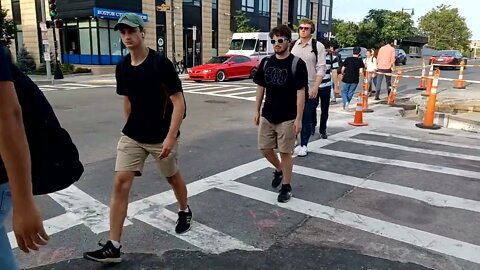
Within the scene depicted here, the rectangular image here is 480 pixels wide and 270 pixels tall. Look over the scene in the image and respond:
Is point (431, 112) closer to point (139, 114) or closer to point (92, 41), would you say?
point (139, 114)

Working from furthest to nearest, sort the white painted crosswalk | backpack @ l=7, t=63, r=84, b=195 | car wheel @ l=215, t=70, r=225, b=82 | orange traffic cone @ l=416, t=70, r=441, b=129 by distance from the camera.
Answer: car wheel @ l=215, t=70, r=225, b=82 < orange traffic cone @ l=416, t=70, r=441, b=129 < the white painted crosswalk < backpack @ l=7, t=63, r=84, b=195

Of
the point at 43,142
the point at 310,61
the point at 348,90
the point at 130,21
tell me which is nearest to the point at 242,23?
the point at 348,90

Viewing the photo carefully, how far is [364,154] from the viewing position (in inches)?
279

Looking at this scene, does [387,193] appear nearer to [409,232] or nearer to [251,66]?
[409,232]

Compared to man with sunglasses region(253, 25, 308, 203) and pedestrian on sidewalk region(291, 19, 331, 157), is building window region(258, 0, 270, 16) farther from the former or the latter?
man with sunglasses region(253, 25, 308, 203)

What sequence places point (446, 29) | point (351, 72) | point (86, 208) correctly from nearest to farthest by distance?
point (86, 208) < point (351, 72) < point (446, 29)

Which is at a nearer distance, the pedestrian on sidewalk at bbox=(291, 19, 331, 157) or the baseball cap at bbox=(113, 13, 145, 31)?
the baseball cap at bbox=(113, 13, 145, 31)

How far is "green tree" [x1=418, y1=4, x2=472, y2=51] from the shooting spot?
98.1 metres

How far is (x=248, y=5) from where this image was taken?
38219 mm

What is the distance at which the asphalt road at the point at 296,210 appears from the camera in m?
3.54

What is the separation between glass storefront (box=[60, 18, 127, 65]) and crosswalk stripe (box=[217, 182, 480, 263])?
2351cm

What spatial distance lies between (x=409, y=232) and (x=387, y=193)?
3.71 ft

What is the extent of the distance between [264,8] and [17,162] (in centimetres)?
4079

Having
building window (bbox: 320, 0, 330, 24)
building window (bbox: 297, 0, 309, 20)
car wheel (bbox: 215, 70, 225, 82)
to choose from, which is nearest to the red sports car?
car wheel (bbox: 215, 70, 225, 82)
